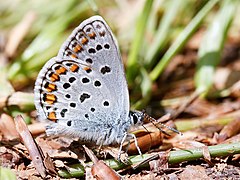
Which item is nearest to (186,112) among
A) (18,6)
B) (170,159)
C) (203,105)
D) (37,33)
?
(203,105)

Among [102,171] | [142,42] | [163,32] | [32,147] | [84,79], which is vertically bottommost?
[102,171]

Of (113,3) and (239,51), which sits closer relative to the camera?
(239,51)

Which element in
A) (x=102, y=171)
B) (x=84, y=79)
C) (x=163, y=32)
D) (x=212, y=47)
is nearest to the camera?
(x=102, y=171)

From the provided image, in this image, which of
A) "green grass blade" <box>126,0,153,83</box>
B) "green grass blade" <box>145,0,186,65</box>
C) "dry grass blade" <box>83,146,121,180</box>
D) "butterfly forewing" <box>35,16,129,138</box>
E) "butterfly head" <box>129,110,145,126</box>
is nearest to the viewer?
"dry grass blade" <box>83,146,121,180</box>

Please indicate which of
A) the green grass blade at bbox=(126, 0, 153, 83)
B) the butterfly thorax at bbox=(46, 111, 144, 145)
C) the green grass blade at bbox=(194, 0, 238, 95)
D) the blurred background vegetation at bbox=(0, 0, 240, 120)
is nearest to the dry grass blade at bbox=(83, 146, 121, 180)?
the butterfly thorax at bbox=(46, 111, 144, 145)

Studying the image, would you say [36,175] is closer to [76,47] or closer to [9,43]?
[76,47]

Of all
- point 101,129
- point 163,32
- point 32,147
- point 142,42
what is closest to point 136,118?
point 101,129

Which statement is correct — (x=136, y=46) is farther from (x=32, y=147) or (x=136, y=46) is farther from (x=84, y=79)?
(x=32, y=147)

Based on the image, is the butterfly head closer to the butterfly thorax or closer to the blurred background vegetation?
the butterfly thorax
